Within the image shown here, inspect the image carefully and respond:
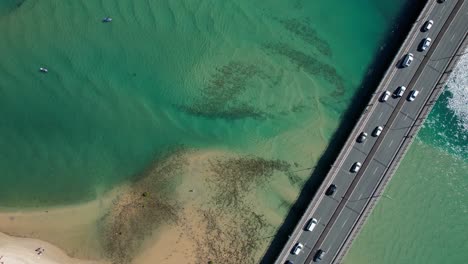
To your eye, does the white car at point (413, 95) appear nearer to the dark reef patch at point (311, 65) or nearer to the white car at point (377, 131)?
the white car at point (377, 131)

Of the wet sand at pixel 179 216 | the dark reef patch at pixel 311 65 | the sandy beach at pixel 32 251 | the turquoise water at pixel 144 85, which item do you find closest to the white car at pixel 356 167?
the turquoise water at pixel 144 85

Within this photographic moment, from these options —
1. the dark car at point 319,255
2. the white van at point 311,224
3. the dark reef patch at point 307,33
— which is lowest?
the dark car at point 319,255

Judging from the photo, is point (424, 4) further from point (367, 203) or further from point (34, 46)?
point (34, 46)

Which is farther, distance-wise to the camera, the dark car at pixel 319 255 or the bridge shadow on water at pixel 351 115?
the bridge shadow on water at pixel 351 115

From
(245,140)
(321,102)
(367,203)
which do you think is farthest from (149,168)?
(367,203)

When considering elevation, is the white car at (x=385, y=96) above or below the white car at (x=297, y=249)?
above

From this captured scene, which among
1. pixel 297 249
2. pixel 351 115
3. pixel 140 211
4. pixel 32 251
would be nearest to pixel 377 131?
pixel 351 115
